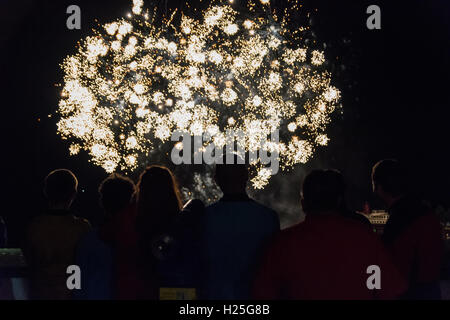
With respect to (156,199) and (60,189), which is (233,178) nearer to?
(156,199)

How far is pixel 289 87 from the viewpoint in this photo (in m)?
26.7

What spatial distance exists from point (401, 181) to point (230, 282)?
1343mm

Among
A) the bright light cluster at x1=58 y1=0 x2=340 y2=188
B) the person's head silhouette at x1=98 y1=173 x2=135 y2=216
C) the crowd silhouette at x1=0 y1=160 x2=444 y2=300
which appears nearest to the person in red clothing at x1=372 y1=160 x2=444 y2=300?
the crowd silhouette at x1=0 y1=160 x2=444 y2=300

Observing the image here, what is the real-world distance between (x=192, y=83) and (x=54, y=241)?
2278 centimetres

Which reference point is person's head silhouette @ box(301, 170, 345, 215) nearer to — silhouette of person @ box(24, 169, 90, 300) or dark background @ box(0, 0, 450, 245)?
silhouette of person @ box(24, 169, 90, 300)

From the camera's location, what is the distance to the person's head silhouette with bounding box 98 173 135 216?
4492mm

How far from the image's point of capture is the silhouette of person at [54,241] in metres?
4.84

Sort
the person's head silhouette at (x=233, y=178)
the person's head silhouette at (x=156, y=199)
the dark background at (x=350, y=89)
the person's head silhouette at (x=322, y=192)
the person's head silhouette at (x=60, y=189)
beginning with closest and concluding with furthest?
the person's head silhouette at (x=322, y=192), the person's head silhouette at (x=233, y=178), the person's head silhouette at (x=156, y=199), the person's head silhouette at (x=60, y=189), the dark background at (x=350, y=89)

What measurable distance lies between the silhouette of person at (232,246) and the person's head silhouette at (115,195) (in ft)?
2.19

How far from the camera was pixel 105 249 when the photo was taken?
445 centimetres

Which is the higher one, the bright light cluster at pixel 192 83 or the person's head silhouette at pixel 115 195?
the bright light cluster at pixel 192 83

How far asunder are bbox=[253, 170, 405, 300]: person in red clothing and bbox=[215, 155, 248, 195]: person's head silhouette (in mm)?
757

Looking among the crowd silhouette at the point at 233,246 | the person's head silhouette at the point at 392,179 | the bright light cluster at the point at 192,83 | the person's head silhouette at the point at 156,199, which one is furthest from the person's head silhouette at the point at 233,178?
the bright light cluster at the point at 192,83

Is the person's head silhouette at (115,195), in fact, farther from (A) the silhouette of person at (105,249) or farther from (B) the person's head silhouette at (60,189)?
(B) the person's head silhouette at (60,189)
